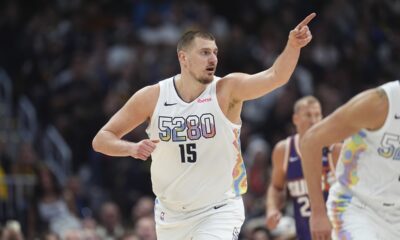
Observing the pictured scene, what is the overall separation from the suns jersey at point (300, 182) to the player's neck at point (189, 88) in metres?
2.11

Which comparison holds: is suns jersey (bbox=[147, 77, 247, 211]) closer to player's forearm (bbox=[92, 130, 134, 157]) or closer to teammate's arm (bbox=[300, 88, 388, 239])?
player's forearm (bbox=[92, 130, 134, 157])

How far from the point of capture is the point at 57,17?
2027cm

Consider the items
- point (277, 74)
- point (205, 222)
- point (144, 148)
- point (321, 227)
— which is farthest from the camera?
point (205, 222)

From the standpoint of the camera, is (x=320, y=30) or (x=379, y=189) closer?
(x=379, y=189)

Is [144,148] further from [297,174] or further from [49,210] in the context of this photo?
[49,210]

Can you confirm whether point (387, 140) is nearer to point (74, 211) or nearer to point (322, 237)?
point (322, 237)

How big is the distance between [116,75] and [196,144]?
10.3 meters

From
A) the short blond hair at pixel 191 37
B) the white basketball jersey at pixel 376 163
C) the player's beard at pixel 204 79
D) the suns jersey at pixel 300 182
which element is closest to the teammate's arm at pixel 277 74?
the player's beard at pixel 204 79

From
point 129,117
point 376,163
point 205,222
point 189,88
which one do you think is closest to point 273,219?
point 205,222

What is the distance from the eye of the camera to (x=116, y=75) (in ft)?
60.7

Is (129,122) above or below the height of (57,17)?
below

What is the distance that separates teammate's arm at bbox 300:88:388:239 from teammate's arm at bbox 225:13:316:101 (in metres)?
1.06

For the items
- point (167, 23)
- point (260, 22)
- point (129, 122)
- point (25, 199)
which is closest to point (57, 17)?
point (167, 23)

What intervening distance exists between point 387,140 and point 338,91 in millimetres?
11058
